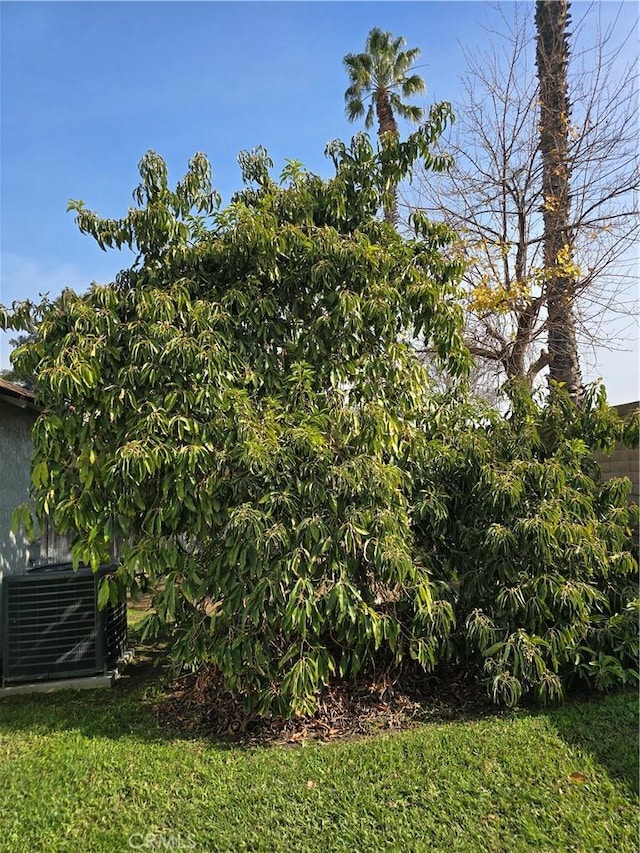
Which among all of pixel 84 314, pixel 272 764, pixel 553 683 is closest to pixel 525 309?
pixel 553 683

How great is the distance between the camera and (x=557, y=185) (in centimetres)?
792

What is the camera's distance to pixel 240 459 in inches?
145

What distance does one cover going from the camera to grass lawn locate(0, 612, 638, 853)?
2.69m

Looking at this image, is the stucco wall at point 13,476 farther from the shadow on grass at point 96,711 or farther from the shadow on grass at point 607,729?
the shadow on grass at point 607,729

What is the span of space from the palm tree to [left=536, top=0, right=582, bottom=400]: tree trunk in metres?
4.51

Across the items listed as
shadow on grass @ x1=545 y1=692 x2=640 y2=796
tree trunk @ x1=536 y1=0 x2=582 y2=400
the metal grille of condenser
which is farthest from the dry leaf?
tree trunk @ x1=536 y1=0 x2=582 y2=400

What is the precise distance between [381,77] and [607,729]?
12744mm

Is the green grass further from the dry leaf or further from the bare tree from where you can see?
the bare tree

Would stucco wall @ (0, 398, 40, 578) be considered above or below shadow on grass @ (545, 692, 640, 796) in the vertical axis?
above

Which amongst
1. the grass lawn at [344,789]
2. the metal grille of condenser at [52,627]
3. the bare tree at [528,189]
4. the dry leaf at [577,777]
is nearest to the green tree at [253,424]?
the grass lawn at [344,789]

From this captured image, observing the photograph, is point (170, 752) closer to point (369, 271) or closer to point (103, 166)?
point (369, 271)

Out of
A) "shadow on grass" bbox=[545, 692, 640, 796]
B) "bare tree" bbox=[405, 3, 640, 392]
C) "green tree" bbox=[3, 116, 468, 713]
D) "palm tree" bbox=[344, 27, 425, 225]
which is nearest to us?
"shadow on grass" bbox=[545, 692, 640, 796]

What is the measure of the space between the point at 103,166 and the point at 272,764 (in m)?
5.63

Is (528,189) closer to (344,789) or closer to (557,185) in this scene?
(557,185)
